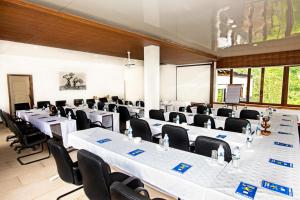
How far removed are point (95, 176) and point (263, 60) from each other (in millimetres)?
8537

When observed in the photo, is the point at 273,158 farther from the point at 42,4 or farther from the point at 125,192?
the point at 42,4

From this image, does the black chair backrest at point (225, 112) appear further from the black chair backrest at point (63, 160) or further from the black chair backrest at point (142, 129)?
the black chair backrest at point (63, 160)

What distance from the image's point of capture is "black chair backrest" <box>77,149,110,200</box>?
1.53 metres

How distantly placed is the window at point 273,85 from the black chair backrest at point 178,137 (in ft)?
23.1

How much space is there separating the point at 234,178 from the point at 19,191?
3043 millimetres

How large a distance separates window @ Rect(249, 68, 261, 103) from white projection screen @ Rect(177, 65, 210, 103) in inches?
79.5

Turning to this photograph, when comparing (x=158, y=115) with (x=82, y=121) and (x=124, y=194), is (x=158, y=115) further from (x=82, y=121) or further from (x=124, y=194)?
(x=124, y=194)

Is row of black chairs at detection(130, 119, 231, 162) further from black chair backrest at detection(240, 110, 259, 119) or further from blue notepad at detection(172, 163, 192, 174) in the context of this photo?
black chair backrest at detection(240, 110, 259, 119)

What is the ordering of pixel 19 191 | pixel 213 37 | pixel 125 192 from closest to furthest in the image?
pixel 125 192 < pixel 19 191 < pixel 213 37

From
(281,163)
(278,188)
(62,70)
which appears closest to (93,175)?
(278,188)

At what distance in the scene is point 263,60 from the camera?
765cm

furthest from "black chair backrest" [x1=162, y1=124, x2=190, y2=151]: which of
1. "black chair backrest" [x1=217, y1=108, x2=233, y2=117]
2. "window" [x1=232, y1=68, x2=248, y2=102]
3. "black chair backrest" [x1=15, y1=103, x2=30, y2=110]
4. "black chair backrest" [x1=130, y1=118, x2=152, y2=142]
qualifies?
"window" [x1=232, y1=68, x2=248, y2=102]

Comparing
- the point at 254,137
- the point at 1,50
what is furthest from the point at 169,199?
the point at 1,50

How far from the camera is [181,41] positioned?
5.75m
